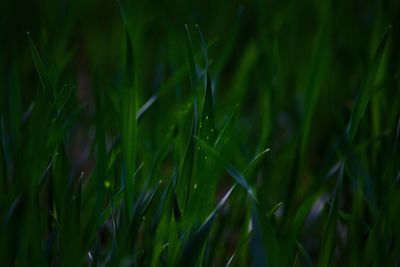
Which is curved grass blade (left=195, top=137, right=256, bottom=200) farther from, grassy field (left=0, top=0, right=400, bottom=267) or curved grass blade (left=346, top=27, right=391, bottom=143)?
curved grass blade (left=346, top=27, right=391, bottom=143)

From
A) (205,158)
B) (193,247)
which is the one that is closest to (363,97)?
(205,158)

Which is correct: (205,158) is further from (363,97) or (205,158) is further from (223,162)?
(363,97)

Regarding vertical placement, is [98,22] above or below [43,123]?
below

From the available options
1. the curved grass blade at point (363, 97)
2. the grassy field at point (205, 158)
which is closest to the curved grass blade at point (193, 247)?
the grassy field at point (205, 158)

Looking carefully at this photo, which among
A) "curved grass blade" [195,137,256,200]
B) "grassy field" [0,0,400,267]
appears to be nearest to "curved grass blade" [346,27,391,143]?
"grassy field" [0,0,400,267]

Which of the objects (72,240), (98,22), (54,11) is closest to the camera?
(72,240)

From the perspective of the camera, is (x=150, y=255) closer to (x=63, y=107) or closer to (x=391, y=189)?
(x=63, y=107)

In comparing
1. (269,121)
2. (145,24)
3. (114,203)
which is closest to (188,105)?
(269,121)

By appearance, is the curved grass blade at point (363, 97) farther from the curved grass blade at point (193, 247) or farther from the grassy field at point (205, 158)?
the curved grass blade at point (193, 247)
